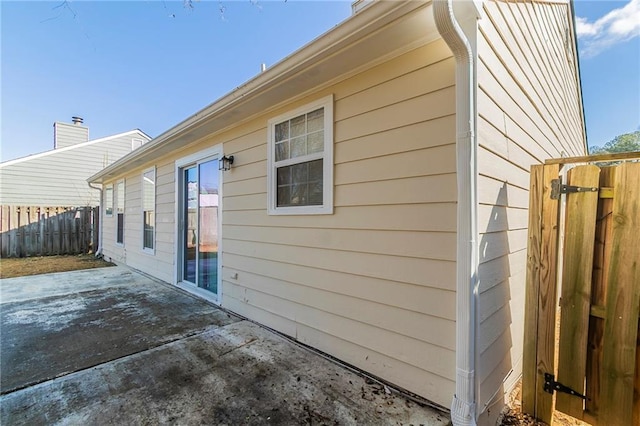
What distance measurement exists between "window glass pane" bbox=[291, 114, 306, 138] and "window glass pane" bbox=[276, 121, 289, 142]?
0.34ft

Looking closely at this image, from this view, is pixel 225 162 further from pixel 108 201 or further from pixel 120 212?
pixel 108 201

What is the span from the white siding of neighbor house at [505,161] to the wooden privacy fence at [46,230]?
1209cm

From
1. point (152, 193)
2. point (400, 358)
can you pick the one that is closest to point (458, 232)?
point (400, 358)

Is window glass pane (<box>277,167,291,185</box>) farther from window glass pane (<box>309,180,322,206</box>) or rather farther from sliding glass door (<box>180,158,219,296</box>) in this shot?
sliding glass door (<box>180,158,219,296</box>)

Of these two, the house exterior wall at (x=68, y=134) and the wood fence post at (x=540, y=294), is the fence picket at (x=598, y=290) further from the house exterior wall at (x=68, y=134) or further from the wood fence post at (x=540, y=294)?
the house exterior wall at (x=68, y=134)

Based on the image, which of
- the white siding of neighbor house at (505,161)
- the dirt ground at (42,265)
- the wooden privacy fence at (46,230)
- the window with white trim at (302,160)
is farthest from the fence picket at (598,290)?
the wooden privacy fence at (46,230)

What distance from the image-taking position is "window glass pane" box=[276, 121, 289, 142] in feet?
10.1

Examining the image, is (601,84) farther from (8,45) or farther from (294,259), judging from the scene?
(8,45)

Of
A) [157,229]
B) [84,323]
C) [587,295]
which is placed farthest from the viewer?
[157,229]

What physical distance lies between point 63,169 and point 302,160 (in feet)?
42.7

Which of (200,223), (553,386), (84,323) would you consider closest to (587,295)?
(553,386)

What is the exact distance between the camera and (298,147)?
9.59 feet

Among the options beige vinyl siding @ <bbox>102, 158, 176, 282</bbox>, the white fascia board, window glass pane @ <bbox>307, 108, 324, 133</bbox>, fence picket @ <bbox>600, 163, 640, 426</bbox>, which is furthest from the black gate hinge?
beige vinyl siding @ <bbox>102, 158, 176, 282</bbox>

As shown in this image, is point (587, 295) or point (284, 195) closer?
point (587, 295)
